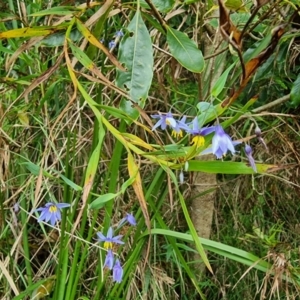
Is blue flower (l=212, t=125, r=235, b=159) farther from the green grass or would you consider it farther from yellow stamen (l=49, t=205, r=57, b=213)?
yellow stamen (l=49, t=205, r=57, b=213)

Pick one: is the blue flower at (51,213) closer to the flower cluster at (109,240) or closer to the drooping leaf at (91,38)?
Result: the flower cluster at (109,240)

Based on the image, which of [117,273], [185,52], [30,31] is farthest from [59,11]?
[117,273]

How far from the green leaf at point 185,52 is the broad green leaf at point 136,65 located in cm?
4

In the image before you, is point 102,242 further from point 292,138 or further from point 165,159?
point 292,138

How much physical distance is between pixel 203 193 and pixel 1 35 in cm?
56

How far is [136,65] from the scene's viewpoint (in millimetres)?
663

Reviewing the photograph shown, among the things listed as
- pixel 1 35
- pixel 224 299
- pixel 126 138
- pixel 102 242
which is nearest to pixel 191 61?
pixel 126 138

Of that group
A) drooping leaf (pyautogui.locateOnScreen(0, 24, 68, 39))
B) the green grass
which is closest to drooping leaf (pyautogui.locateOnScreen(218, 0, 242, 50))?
drooping leaf (pyautogui.locateOnScreen(0, 24, 68, 39))

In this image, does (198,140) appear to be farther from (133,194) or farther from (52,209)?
(133,194)

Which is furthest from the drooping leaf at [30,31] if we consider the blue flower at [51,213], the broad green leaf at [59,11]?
the blue flower at [51,213]

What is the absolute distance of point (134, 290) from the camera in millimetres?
1074

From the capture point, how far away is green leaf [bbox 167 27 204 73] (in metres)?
0.67

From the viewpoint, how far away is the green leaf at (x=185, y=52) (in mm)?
675

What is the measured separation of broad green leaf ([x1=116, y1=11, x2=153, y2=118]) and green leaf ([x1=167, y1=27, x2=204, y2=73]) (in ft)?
0.13
